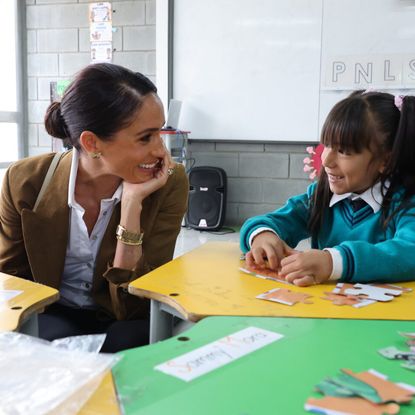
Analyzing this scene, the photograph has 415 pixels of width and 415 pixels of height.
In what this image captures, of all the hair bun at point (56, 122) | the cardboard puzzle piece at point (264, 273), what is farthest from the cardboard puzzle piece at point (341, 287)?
the hair bun at point (56, 122)

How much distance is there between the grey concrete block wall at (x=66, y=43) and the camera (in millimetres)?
4098

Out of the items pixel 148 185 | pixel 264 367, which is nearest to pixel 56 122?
pixel 148 185

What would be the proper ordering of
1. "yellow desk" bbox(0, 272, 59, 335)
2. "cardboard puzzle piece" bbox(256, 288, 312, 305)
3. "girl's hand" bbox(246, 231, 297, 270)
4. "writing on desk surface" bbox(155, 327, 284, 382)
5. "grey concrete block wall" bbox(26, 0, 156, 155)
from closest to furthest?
"writing on desk surface" bbox(155, 327, 284, 382)
"yellow desk" bbox(0, 272, 59, 335)
"cardboard puzzle piece" bbox(256, 288, 312, 305)
"girl's hand" bbox(246, 231, 297, 270)
"grey concrete block wall" bbox(26, 0, 156, 155)

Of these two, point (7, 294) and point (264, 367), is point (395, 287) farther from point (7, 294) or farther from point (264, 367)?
point (7, 294)

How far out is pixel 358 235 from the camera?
1.48 metres

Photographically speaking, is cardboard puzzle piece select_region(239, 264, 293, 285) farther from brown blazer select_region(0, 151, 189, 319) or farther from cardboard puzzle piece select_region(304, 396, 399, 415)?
cardboard puzzle piece select_region(304, 396, 399, 415)

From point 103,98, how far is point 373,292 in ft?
2.71

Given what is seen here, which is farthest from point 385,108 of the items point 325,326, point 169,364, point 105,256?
point 169,364

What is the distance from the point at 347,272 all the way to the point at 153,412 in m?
0.70

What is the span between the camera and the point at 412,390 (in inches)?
27.5

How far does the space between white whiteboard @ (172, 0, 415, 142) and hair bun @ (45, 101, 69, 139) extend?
2.33m

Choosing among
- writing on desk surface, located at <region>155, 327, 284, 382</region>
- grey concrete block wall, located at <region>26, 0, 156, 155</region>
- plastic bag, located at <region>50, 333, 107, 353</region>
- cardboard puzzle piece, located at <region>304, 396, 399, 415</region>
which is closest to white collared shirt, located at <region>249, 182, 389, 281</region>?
writing on desk surface, located at <region>155, 327, 284, 382</region>

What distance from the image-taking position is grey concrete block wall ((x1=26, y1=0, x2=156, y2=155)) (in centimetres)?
410

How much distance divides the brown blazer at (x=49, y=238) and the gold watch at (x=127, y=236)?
44mm
